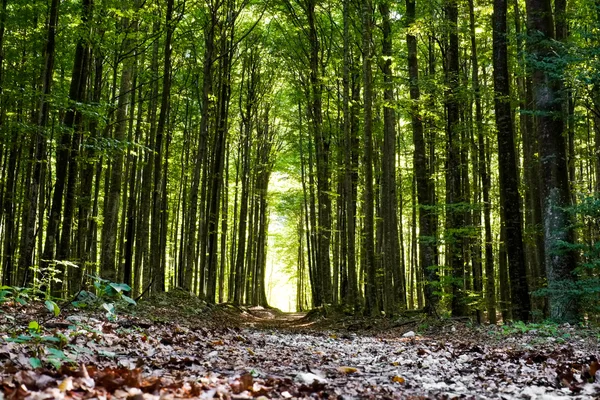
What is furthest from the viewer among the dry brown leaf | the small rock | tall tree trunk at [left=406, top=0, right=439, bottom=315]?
tall tree trunk at [left=406, top=0, right=439, bottom=315]

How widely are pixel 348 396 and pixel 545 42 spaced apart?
8.39 metres

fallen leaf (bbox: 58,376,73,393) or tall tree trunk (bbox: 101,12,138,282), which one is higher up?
tall tree trunk (bbox: 101,12,138,282)

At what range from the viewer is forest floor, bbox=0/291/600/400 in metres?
2.86

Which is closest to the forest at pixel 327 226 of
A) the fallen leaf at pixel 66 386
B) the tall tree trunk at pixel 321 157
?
the fallen leaf at pixel 66 386

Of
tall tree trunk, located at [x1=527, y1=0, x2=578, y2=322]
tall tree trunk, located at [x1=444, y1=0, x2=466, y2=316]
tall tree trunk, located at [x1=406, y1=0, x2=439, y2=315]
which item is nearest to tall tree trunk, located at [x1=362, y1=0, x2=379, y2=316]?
tall tree trunk, located at [x1=406, y1=0, x2=439, y2=315]

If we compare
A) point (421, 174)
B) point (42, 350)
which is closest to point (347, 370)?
point (42, 350)

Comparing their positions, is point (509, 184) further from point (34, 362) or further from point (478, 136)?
point (34, 362)

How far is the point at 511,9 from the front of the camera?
17.1 m

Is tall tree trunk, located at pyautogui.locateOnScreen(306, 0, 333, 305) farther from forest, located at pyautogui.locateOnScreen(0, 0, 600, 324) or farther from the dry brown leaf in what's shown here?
the dry brown leaf

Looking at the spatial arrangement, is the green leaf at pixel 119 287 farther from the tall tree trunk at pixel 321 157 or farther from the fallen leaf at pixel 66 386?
the tall tree trunk at pixel 321 157

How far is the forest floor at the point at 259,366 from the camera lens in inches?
112

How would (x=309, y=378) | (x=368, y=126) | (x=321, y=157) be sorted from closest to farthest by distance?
(x=309, y=378), (x=368, y=126), (x=321, y=157)

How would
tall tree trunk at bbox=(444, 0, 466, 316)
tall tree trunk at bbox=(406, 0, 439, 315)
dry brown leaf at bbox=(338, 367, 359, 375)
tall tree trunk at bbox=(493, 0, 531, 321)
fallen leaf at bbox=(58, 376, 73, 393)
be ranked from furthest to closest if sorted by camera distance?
tall tree trunk at bbox=(406, 0, 439, 315), tall tree trunk at bbox=(444, 0, 466, 316), tall tree trunk at bbox=(493, 0, 531, 321), dry brown leaf at bbox=(338, 367, 359, 375), fallen leaf at bbox=(58, 376, 73, 393)

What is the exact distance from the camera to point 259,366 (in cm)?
454
